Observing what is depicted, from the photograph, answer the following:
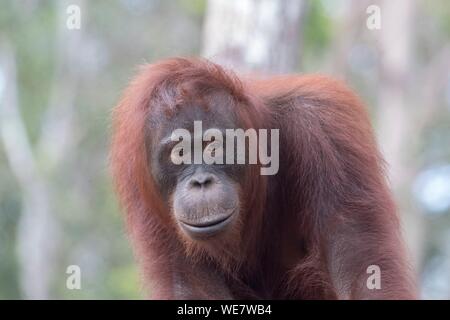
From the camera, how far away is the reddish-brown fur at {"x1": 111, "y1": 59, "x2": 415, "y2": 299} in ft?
15.3

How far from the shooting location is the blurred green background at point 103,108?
55.5 feet

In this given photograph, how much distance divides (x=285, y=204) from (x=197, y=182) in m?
0.76

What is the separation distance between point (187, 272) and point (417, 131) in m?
14.1

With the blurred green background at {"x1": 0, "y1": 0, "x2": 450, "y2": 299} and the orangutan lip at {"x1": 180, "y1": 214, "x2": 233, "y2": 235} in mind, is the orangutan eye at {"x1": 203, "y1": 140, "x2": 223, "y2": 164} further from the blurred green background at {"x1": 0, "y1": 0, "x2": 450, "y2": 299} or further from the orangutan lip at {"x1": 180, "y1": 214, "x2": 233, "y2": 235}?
the blurred green background at {"x1": 0, "y1": 0, "x2": 450, "y2": 299}

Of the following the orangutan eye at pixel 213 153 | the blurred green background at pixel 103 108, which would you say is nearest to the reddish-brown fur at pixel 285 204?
the orangutan eye at pixel 213 153

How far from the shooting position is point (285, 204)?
5.09m

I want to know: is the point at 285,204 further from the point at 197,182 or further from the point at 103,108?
the point at 103,108

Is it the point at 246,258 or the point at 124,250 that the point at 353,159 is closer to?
the point at 246,258

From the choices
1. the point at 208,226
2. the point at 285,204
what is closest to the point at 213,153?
the point at 208,226

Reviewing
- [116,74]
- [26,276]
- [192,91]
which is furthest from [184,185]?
[116,74]

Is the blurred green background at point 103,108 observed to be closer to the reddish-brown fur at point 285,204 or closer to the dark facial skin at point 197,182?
the reddish-brown fur at point 285,204

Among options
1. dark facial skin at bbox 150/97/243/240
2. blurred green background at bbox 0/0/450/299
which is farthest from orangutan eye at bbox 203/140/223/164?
blurred green background at bbox 0/0/450/299

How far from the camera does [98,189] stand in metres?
20.9
